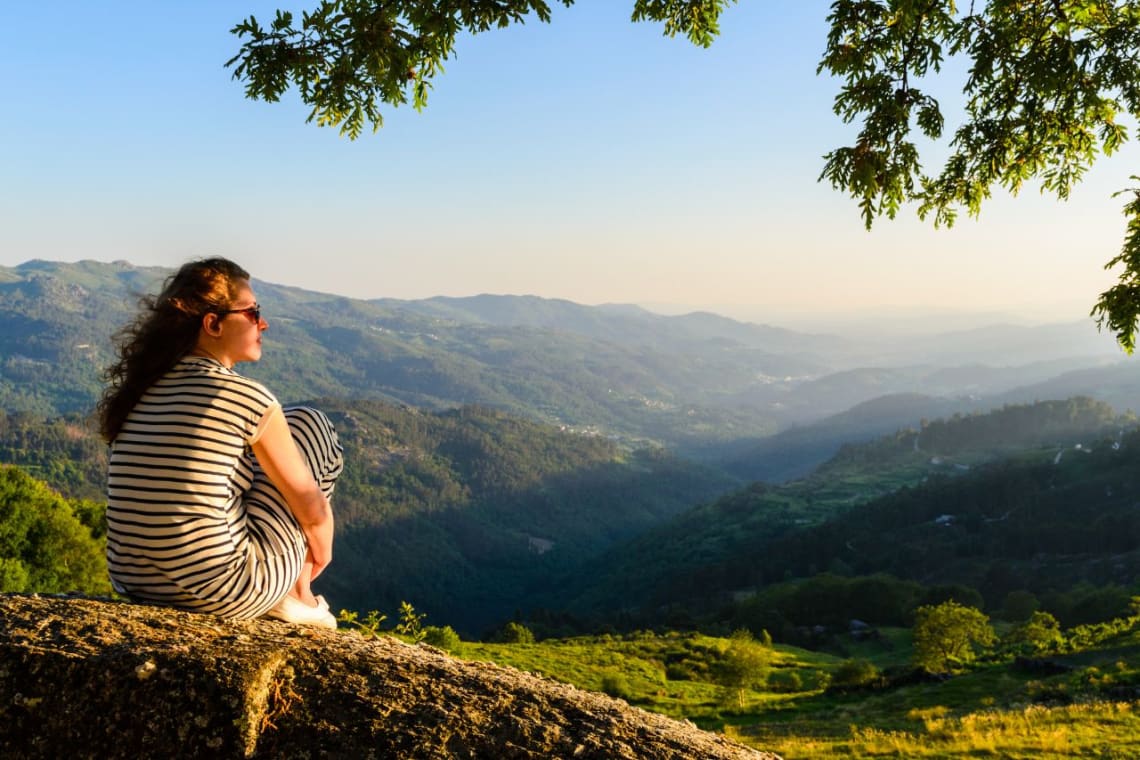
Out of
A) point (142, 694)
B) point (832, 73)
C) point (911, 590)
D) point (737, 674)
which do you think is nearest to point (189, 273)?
point (142, 694)

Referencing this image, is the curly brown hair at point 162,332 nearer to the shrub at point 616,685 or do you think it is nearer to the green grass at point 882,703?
the green grass at point 882,703

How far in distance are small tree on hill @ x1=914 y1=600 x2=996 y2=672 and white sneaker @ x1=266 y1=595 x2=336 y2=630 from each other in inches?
2358

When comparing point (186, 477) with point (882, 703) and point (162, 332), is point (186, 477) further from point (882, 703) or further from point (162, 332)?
A: point (882, 703)

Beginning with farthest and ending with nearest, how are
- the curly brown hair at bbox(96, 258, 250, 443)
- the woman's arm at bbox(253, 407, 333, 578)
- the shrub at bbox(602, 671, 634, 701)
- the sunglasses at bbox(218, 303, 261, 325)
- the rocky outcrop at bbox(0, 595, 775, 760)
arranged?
the shrub at bbox(602, 671, 634, 701) < the sunglasses at bbox(218, 303, 261, 325) < the curly brown hair at bbox(96, 258, 250, 443) < the woman's arm at bbox(253, 407, 333, 578) < the rocky outcrop at bbox(0, 595, 775, 760)

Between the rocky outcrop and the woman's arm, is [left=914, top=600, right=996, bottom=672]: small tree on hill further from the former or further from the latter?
the woman's arm

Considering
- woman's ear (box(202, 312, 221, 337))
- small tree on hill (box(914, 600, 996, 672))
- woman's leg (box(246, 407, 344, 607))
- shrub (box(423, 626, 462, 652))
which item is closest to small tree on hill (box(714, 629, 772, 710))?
small tree on hill (box(914, 600, 996, 672))

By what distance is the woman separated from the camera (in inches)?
151

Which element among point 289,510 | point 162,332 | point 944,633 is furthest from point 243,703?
point 944,633

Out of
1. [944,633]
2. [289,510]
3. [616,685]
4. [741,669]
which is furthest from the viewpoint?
[944,633]

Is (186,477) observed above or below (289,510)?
above

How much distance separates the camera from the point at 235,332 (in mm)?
4301

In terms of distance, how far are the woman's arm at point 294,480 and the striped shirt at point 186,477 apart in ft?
0.24

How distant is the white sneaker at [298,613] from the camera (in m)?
4.50

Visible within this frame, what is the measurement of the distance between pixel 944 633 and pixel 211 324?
63609 mm
